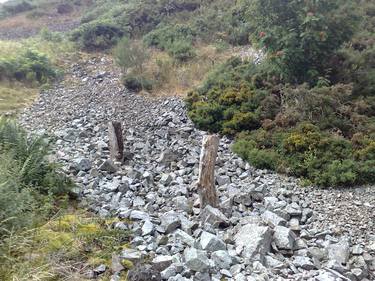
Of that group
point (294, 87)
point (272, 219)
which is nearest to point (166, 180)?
point (272, 219)

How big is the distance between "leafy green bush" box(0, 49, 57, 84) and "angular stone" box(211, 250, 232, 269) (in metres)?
11.9

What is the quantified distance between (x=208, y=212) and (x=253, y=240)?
1028 mm

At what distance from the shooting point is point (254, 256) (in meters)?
4.96

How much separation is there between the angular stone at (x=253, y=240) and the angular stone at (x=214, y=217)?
1.40 ft

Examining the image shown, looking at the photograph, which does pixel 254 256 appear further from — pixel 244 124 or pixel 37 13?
pixel 37 13

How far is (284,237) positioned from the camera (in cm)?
533

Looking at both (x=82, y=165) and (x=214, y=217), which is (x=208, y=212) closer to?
(x=214, y=217)

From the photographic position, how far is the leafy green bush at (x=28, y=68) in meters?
14.4

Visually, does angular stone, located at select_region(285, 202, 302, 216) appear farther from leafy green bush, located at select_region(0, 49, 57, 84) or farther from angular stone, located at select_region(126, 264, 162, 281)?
leafy green bush, located at select_region(0, 49, 57, 84)

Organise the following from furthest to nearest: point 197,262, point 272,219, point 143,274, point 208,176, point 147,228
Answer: point 208,176, point 272,219, point 147,228, point 197,262, point 143,274

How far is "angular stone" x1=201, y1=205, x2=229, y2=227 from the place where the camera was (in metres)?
5.89

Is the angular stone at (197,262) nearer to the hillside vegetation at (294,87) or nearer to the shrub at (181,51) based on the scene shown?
the hillside vegetation at (294,87)

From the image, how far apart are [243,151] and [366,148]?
2.36 m

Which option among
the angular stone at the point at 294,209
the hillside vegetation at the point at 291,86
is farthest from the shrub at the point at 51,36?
the angular stone at the point at 294,209
